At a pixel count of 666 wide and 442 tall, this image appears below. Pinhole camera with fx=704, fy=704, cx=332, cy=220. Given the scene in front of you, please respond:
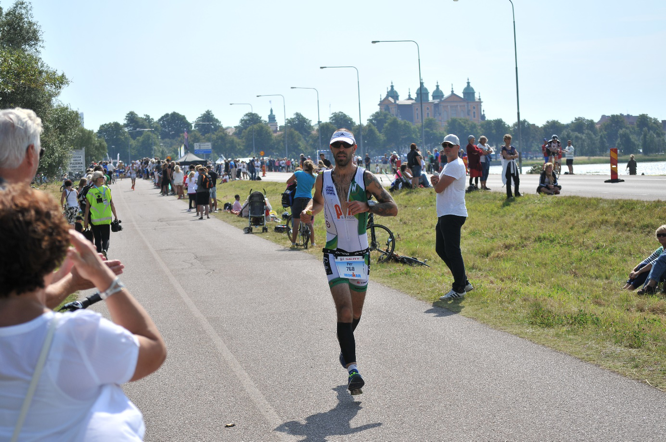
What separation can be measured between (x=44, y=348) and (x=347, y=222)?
12.9 feet

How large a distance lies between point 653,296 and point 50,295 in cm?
861

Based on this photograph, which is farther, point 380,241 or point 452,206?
point 380,241

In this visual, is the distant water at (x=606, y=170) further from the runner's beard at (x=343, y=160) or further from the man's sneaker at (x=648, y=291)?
the runner's beard at (x=343, y=160)

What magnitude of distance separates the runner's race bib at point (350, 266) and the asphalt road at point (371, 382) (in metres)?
0.92

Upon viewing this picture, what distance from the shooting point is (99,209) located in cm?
1335

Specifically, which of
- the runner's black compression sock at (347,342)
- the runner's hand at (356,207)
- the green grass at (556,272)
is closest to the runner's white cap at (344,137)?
the runner's hand at (356,207)

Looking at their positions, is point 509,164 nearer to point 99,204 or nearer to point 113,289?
point 99,204

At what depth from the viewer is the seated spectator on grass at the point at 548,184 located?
66.1 ft

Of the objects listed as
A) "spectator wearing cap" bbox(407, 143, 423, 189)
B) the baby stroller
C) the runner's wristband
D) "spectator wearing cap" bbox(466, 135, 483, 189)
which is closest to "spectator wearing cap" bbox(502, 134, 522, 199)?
"spectator wearing cap" bbox(466, 135, 483, 189)

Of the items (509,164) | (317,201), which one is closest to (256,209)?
(509,164)

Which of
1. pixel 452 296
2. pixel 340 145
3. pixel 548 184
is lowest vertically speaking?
pixel 452 296

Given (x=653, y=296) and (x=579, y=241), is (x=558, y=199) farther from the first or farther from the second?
(x=653, y=296)

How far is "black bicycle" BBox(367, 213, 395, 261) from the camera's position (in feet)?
43.0

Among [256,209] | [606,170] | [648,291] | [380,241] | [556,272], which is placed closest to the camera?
[648,291]
